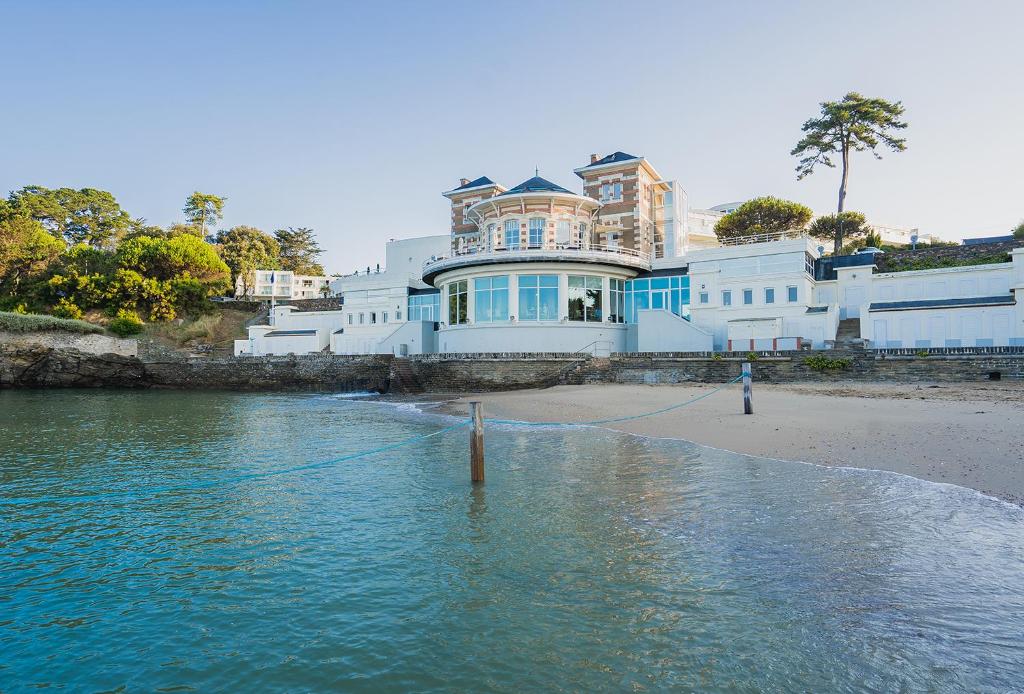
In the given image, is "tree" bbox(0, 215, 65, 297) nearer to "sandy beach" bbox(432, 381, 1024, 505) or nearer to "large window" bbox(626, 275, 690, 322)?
"sandy beach" bbox(432, 381, 1024, 505)

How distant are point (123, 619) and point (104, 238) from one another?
82718 mm

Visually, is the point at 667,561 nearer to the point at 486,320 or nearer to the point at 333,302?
the point at 486,320

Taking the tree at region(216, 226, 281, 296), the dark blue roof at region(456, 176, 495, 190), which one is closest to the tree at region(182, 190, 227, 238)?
the tree at region(216, 226, 281, 296)

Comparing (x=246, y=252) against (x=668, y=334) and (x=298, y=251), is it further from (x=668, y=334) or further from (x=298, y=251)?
(x=668, y=334)

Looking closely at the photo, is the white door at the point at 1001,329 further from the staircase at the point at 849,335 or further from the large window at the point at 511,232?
the large window at the point at 511,232

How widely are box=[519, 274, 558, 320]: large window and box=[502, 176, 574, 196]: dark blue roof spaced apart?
7374 millimetres

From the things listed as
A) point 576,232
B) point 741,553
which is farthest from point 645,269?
point 741,553

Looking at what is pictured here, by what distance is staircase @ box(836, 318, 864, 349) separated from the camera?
28327mm

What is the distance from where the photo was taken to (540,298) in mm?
34406

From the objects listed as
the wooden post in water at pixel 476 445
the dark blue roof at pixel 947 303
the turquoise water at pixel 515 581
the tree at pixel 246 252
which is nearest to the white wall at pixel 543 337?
the dark blue roof at pixel 947 303

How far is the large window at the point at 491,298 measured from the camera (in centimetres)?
3478

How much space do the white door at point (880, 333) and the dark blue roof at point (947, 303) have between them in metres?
0.76

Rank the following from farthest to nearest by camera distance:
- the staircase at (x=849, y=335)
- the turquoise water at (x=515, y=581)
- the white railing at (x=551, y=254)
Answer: the white railing at (x=551, y=254), the staircase at (x=849, y=335), the turquoise water at (x=515, y=581)

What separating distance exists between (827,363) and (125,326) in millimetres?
52836
